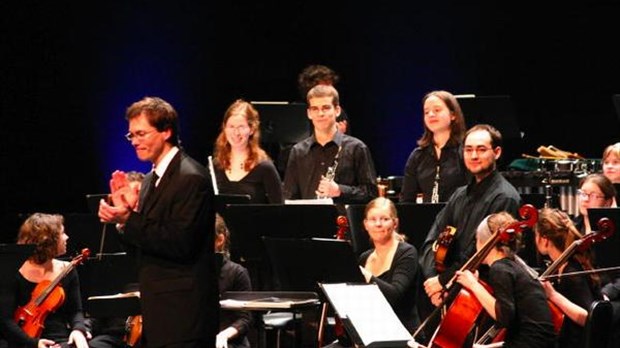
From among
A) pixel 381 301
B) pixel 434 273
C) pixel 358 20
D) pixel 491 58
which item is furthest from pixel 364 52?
pixel 381 301

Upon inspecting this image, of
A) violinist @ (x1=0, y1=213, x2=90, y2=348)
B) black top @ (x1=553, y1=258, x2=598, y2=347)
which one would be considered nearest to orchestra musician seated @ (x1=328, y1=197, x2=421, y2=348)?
black top @ (x1=553, y1=258, x2=598, y2=347)

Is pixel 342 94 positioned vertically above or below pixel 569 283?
above

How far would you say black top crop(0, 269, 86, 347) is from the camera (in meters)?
6.47

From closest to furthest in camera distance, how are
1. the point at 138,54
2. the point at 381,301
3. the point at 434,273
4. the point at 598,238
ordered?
1. the point at 381,301
2. the point at 598,238
3. the point at 434,273
4. the point at 138,54

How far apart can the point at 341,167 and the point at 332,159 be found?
0.08m

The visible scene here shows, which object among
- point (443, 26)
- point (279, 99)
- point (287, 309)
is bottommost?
point (287, 309)

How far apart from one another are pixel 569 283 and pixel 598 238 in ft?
1.02

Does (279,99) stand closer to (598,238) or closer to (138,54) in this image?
(138,54)

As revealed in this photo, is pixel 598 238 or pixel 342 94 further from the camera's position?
pixel 342 94

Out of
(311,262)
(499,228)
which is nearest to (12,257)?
(311,262)

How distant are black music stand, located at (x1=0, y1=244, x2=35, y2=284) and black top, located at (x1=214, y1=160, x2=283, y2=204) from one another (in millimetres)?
1396

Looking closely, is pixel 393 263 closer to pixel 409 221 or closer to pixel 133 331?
pixel 409 221

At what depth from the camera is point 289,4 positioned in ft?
35.6

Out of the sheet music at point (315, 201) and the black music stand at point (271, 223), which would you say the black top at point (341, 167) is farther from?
the black music stand at point (271, 223)
